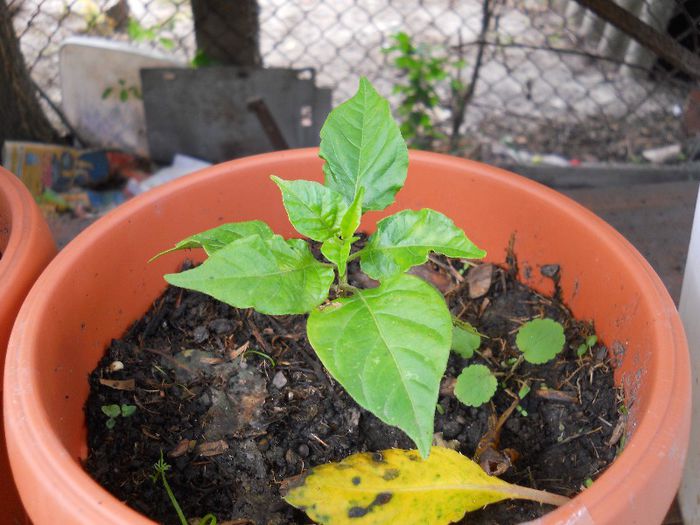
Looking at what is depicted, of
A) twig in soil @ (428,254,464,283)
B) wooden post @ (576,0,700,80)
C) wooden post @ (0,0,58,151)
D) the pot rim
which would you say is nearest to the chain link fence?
wooden post @ (0,0,58,151)

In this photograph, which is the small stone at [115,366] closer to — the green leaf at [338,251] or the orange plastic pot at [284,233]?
the orange plastic pot at [284,233]

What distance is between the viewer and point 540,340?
1.01m

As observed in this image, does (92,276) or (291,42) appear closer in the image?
(92,276)

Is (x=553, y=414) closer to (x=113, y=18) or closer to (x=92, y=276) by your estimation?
(x=92, y=276)

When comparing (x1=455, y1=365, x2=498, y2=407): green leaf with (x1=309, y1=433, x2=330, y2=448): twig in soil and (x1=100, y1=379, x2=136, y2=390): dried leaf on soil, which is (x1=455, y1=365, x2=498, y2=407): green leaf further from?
(x1=100, y1=379, x2=136, y2=390): dried leaf on soil

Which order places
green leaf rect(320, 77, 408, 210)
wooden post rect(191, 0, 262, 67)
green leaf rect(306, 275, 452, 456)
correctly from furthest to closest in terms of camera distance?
1. wooden post rect(191, 0, 262, 67)
2. green leaf rect(320, 77, 408, 210)
3. green leaf rect(306, 275, 452, 456)

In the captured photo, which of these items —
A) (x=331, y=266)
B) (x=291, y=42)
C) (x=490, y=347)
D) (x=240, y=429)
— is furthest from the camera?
(x=291, y=42)

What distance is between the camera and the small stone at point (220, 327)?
3.52ft

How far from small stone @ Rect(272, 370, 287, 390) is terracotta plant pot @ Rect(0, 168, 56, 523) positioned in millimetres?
345

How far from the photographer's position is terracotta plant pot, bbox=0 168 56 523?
92 cm

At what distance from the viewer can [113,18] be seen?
282 cm

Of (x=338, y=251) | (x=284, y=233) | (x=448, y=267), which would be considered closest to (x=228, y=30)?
(x=284, y=233)

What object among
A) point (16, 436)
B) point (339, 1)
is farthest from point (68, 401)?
point (339, 1)

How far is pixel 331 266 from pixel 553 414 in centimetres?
38
